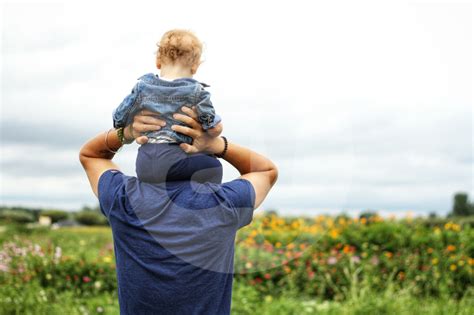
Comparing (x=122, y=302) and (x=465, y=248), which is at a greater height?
(x=122, y=302)

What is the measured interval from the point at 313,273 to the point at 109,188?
5.18m

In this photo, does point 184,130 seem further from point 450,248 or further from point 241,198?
point 450,248

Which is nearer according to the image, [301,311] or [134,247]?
[134,247]

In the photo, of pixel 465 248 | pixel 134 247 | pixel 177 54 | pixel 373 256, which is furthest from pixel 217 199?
pixel 465 248

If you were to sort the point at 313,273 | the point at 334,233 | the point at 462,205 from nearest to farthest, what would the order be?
1. the point at 313,273
2. the point at 334,233
3. the point at 462,205

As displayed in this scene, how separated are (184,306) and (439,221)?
33.2 feet

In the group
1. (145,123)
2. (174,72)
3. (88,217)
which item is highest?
(174,72)

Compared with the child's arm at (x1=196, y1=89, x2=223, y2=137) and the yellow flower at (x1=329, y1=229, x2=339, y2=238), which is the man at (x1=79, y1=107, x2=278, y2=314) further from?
the yellow flower at (x1=329, y1=229, x2=339, y2=238)

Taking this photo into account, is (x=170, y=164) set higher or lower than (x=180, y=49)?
lower

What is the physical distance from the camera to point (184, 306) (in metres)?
1.95

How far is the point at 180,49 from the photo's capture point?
1900mm

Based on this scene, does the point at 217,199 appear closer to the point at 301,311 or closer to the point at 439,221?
the point at 301,311

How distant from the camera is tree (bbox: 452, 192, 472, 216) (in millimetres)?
14938

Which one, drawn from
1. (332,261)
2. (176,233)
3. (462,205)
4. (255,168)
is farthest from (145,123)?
(462,205)
